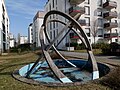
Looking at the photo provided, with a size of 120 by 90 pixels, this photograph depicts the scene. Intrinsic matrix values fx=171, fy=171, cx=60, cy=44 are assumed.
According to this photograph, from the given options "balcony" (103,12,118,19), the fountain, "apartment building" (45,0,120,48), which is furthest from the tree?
the fountain

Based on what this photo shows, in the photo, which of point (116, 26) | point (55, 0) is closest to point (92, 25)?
point (116, 26)

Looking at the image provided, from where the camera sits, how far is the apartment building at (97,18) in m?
43.8

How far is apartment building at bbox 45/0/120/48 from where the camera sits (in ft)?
144

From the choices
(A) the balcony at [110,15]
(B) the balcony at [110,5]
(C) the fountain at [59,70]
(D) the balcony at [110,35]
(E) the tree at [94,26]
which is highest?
(B) the balcony at [110,5]

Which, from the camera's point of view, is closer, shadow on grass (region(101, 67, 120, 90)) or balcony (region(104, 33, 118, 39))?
shadow on grass (region(101, 67, 120, 90))

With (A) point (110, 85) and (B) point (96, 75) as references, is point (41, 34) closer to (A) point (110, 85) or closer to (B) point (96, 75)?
(B) point (96, 75)

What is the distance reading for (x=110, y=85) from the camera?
7090 millimetres

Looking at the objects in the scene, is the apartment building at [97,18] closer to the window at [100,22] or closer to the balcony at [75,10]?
the window at [100,22]

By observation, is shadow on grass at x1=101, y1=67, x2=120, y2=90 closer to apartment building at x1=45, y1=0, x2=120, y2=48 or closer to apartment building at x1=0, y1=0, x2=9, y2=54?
apartment building at x1=0, y1=0, x2=9, y2=54

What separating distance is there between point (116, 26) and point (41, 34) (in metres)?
40.7

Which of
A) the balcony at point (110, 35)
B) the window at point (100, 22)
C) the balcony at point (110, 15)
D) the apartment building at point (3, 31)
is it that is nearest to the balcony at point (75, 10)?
the window at point (100, 22)

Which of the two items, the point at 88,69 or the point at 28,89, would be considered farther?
the point at 88,69

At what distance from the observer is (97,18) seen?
47.2m

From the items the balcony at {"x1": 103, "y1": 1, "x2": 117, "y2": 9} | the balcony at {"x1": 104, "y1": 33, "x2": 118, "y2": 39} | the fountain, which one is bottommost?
the fountain
